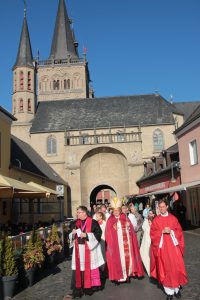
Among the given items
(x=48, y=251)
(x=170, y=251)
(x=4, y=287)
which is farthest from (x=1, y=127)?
(x=170, y=251)

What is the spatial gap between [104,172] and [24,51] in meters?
20.3

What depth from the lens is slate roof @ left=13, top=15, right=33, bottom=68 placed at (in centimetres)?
4772

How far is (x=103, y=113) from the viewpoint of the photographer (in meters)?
45.0

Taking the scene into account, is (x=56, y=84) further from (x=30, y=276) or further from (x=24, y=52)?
(x=30, y=276)

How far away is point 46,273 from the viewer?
9000 mm

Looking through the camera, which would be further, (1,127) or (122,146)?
(122,146)

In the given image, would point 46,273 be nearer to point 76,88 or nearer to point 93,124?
point 93,124

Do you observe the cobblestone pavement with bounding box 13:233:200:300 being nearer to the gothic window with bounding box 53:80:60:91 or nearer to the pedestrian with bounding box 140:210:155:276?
the pedestrian with bounding box 140:210:155:276

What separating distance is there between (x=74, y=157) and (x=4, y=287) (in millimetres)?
33838

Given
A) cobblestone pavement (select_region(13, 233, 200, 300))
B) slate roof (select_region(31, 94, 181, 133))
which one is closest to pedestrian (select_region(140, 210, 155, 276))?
cobblestone pavement (select_region(13, 233, 200, 300))

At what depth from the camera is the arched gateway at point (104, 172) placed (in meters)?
42.0

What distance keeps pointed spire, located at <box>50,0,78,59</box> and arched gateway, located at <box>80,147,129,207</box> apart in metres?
29.9

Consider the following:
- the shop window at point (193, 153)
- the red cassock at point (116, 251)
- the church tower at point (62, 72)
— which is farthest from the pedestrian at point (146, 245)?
the church tower at point (62, 72)

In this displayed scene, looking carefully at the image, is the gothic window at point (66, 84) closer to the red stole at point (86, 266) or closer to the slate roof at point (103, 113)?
the slate roof at point (103, 113)
